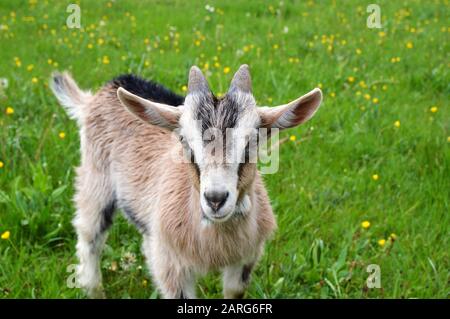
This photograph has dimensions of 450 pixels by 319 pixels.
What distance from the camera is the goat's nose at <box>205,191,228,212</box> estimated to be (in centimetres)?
242

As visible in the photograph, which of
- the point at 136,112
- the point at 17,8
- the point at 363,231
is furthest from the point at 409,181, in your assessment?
the point at 17,8

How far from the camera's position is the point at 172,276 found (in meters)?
3.26

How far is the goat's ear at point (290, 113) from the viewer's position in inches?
106

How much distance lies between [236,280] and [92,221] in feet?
3.82

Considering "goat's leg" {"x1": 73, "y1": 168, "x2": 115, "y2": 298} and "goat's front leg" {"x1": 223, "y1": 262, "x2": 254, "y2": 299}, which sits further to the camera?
"goat's leg" {"x1": 73, "y1": 168, "x2": 115, "y2": 298}

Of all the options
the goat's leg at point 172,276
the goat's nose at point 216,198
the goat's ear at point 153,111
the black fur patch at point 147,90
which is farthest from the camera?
the black fur patch at point 147,90

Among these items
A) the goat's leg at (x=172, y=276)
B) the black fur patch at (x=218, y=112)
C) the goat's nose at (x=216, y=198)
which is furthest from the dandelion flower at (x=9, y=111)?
the goat's nose at (x=216, y=198)

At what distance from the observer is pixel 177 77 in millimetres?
6422

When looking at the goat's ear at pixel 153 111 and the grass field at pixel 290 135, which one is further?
the grass field at pixel 290 135

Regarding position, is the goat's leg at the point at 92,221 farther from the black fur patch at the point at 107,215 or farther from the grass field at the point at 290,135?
the grass field at the point at 290,135

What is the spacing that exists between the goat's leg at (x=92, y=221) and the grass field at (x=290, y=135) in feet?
0.40

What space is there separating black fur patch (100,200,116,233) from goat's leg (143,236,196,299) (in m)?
0.73

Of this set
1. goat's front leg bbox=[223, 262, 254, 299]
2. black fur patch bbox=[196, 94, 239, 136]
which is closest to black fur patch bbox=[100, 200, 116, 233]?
goat's front leg bbox=[223, 262, 254, 299]

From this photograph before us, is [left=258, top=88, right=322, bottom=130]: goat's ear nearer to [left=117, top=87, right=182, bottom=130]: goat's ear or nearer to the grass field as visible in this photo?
[left=117, top=87, right=182, bottom=130]: goat's ear
